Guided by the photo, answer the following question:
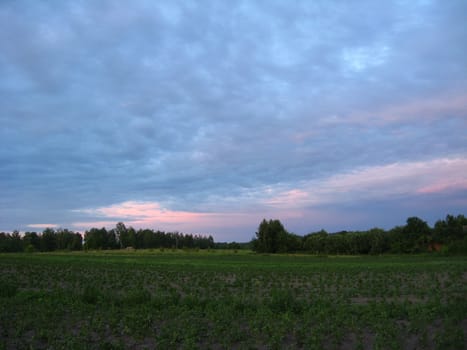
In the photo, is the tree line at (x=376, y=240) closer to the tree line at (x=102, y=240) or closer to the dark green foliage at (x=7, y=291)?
the tree line at (x=102, y=240)

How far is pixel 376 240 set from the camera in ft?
321

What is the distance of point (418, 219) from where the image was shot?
306 ft

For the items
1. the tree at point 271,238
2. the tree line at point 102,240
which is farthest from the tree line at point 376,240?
the tree line at point 102,240

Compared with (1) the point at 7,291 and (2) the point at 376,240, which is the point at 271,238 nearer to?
(2) the point at 376,240

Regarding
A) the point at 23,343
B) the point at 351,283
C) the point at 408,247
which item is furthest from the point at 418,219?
the point at 23,343

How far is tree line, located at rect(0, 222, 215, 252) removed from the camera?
150m

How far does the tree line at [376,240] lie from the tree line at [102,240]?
5160 cm

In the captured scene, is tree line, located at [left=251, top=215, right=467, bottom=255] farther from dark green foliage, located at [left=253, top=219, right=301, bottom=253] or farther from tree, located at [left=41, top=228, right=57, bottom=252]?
tree, located at [left=41, top=228, right=57, bottom=252]

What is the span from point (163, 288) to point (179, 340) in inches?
524

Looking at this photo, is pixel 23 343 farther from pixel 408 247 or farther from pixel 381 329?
pixel 408 247

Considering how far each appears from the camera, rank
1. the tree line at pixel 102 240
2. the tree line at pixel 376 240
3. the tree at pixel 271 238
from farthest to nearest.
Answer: the tree line at pixel 102 240 < the tree at pixel 271 238 < the tree line at pixel 376 240

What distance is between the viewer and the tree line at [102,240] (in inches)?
5896

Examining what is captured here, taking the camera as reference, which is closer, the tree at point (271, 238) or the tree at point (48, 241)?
the tree at point (271, 238)

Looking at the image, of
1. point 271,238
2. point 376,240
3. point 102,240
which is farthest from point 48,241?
point 376,240
